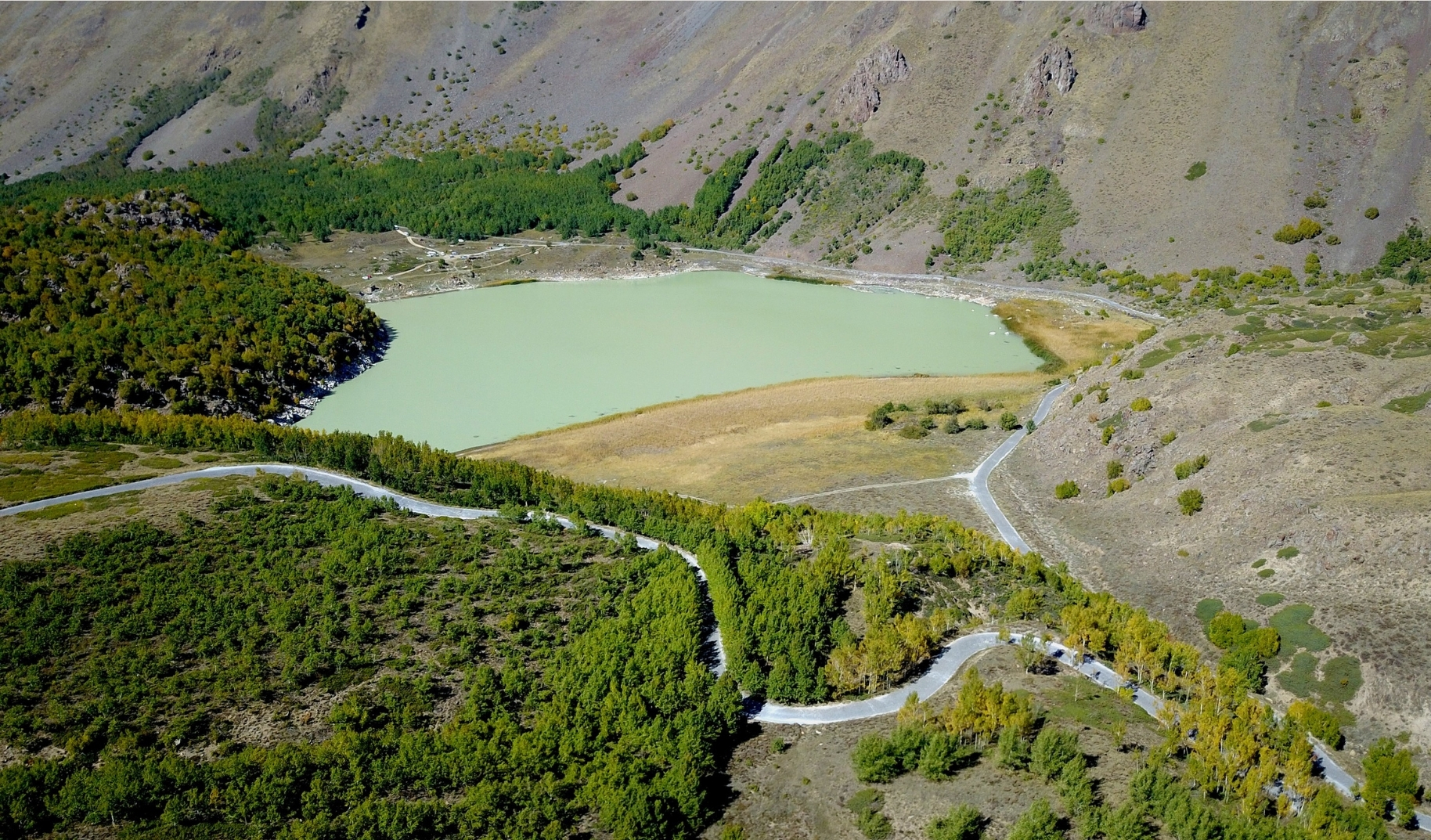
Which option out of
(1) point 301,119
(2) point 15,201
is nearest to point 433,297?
(2) point 15,201

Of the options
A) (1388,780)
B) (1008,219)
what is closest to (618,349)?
(1008,219)

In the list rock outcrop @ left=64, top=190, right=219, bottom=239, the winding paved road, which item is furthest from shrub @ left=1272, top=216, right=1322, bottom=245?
rock outcrop @ left=64, top=190, right=219, bottom=239

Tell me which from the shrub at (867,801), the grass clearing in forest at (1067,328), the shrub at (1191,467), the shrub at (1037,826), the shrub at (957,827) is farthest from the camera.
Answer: the grass clearing in forest at (1067,328)

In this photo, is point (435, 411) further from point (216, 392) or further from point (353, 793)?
point (353, 793)

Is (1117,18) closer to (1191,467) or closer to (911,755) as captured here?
(1191,467)

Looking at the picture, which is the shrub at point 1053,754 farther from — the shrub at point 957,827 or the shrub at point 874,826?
the shrub at point 874,826

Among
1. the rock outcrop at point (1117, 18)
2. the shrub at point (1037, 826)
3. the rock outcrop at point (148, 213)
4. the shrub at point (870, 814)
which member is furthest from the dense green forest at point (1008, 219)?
the shrub at point (1037, 826)
